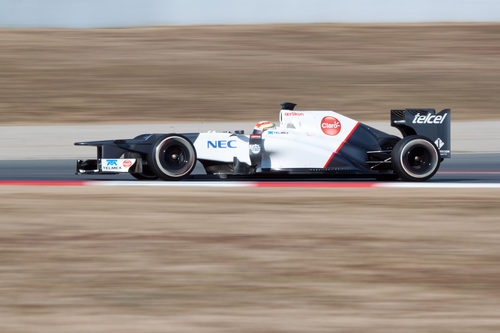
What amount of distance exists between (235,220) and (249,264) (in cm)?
176

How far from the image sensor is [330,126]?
10641 millimetres

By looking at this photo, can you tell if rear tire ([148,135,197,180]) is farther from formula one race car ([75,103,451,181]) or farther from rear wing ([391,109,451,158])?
rear wing ([391,109,451,158])

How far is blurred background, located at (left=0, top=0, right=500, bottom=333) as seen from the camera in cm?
479

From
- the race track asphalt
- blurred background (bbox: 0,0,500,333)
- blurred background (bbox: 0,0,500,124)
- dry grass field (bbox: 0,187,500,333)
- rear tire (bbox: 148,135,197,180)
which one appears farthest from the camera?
blurred background (bbox: 0,0,500,124)

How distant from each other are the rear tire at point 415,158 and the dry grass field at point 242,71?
757cm

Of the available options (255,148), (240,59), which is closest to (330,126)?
(255,148)

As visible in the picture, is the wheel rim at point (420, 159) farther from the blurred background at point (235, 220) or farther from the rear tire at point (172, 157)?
the rear tire at point (172, 157)

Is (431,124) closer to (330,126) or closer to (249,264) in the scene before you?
(330,126)

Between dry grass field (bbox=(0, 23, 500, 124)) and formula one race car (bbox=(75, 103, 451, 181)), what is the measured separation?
7550 millimetres

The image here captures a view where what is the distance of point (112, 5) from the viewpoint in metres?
24.2

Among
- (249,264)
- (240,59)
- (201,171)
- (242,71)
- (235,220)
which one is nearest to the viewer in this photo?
(249,264)

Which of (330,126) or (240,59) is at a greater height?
(240,59)

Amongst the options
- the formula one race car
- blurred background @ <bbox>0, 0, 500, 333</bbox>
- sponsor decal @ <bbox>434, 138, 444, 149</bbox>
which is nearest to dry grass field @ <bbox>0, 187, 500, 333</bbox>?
blurred background @ <bbox>0, 0, 500, 333</bbox>

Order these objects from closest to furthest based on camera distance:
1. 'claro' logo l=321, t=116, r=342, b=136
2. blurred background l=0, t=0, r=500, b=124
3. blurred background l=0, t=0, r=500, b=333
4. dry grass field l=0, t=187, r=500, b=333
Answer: dry grass field l=0, t=187, r=500, b=333
blurred background l=0, t=0, r=500, b=333
'claro' logo l=321, t=116, r=342, b=136
blurred background l=0, t=0, r=500, b=124
